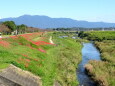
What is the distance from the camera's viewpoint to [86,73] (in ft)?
117

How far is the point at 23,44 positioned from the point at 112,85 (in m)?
24.0

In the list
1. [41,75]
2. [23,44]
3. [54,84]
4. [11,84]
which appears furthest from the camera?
[23,44]

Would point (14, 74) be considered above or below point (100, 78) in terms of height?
above

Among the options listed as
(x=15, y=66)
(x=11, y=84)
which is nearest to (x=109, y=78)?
(x=15, y=66)

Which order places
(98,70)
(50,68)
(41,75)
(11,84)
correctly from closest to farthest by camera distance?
1. (11,84)
2. (41,75)
3. (50,68)
4. (98,70)

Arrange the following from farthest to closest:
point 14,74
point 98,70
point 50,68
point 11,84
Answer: point 98,70 → point 50,68 → point 14,74 → point 11,84

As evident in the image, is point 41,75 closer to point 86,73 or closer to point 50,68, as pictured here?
point 50,68

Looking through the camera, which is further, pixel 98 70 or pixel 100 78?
pixel 98 70

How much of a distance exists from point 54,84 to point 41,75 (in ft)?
9.92

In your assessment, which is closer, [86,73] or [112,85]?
[112,85]

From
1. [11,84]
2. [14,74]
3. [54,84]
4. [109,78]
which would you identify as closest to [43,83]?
[54,84]

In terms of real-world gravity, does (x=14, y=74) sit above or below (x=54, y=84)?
above

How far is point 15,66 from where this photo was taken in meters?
25.2

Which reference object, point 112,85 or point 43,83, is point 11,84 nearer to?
point 43,83
